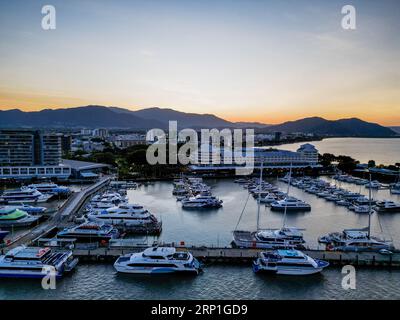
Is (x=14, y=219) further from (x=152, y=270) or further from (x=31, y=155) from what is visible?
(x=31, y=155)

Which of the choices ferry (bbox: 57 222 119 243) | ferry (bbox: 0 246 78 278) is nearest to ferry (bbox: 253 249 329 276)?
ferry (bbox: 0 246 78 278)

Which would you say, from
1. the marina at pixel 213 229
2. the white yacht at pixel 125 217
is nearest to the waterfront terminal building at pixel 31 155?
the marina at pixel 213 229

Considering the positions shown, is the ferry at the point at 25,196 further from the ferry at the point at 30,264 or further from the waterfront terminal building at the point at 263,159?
the waterfront terminal building at the point at 263,159

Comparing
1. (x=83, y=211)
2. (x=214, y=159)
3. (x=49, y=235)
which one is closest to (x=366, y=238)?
(x=49, y=235)

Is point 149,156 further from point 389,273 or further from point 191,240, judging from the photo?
point 389,273

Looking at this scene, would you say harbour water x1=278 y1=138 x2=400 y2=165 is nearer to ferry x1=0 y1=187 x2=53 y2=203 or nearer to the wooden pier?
the wooden pier
